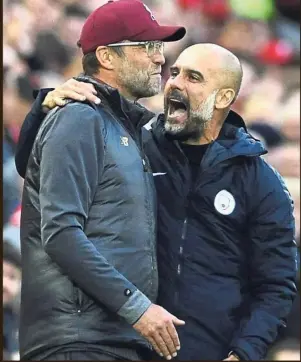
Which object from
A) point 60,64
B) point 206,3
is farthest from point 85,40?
point 206,3

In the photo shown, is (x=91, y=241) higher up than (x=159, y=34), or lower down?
lower down

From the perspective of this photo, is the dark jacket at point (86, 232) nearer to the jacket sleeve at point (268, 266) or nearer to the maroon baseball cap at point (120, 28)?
the maroon baseball cap at point (120, 28)

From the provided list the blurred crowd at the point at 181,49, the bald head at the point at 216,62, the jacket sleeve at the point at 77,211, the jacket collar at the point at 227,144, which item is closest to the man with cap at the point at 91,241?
the jacket sleeve at the point at 77,211

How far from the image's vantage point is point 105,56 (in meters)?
2.95

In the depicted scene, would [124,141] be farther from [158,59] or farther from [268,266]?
[268,266]

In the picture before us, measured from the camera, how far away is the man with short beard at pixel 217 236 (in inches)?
118

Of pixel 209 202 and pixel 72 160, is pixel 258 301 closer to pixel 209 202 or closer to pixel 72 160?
pixel 209 202

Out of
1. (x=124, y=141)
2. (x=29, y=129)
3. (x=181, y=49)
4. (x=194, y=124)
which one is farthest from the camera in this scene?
(x=181, y=49)

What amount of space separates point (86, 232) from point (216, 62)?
2.45ft

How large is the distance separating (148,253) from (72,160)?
33cm

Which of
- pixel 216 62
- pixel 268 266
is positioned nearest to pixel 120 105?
pixel 216 62

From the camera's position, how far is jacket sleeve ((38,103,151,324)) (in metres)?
2.65

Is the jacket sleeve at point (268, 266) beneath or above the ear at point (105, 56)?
beneath

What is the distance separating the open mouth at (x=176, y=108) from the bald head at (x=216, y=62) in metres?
0.12
